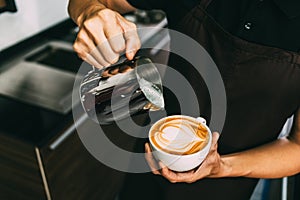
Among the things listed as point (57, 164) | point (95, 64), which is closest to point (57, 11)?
point (57, 164)

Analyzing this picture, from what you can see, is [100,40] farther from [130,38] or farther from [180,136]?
[180,136]

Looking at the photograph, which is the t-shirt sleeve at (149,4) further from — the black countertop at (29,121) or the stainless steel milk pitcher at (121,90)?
the black countertop at (29,121)

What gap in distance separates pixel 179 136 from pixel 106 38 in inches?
11.3

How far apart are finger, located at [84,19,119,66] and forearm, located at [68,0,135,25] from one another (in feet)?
0.27

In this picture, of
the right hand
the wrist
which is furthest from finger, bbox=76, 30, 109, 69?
the wrist

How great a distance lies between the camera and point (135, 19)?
6.83 feet

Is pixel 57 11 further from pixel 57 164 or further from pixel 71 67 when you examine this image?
pixel 57 164

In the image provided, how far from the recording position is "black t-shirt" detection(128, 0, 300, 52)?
0.78 metres

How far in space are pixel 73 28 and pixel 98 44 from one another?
1223 mm

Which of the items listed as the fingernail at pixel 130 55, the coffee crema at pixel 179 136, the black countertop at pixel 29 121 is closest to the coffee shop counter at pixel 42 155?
the black countertop at pixel 29 121

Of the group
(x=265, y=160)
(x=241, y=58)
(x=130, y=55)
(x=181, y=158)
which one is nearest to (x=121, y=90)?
(x=130, y=55)

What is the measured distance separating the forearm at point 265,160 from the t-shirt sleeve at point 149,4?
467mm

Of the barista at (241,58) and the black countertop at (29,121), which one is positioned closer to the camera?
the barista at (241,58)

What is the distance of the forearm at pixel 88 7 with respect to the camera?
827 millimetres
